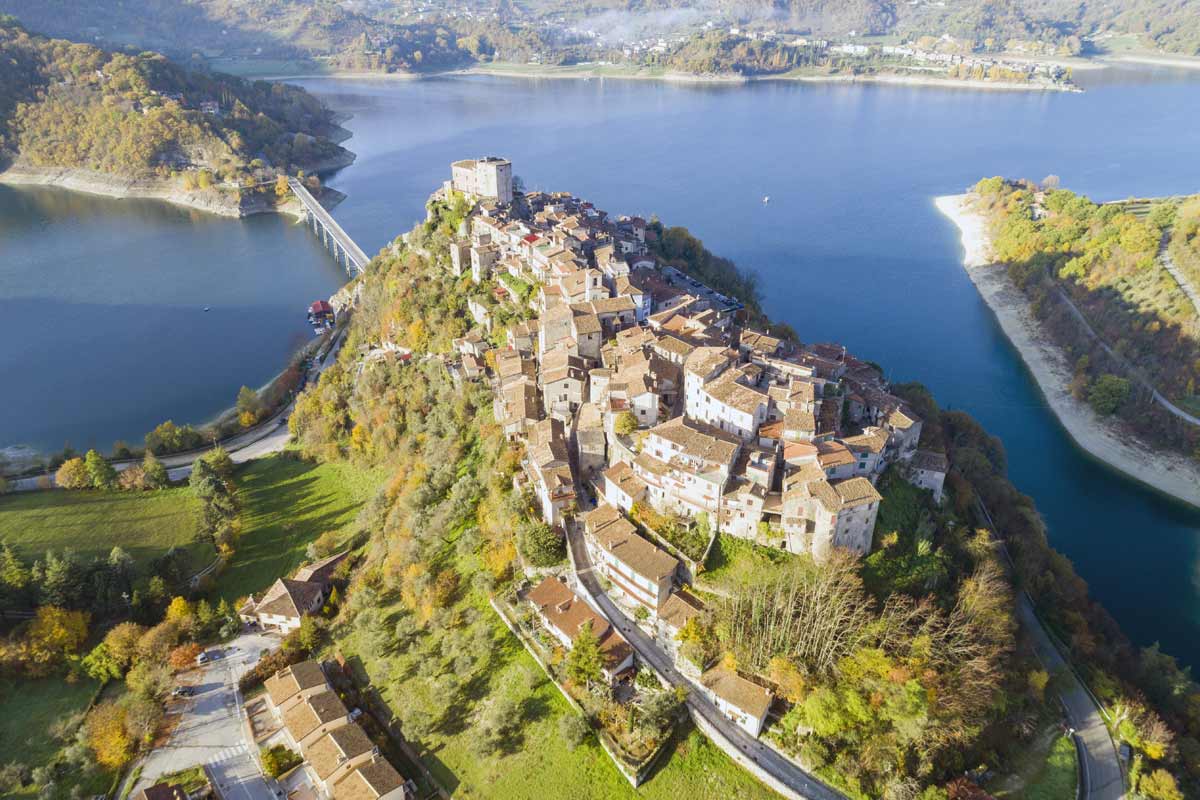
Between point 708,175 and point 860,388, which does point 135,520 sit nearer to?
point 860,388

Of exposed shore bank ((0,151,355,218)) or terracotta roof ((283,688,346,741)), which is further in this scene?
exposed shore bank ((0,151,355,218))

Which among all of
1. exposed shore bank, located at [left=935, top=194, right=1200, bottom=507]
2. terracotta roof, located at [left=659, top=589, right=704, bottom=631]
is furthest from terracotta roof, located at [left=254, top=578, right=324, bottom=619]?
exposed shore bank, located at [left=935, top=194, right=1200, bottom=507]

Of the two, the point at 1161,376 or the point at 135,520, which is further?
the point at 1161,376

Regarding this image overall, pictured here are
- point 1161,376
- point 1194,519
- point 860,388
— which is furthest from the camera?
point 1161,376

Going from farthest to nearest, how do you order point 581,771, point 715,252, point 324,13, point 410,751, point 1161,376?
point 324,13 → point 715,252 → point 1161,376 → point 410,751 → point 581,771

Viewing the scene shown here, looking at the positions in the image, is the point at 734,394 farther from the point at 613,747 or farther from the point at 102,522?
the point at 102,522

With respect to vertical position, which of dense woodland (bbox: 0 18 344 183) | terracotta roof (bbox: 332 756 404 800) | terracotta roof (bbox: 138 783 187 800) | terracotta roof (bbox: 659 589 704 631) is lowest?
terracotta roof (bbox: 138 783 187 800)

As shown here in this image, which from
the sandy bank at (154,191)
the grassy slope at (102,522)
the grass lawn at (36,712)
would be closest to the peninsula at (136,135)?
the sandy bank at (154,191)

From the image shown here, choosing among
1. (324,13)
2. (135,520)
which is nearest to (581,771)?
(135,520)

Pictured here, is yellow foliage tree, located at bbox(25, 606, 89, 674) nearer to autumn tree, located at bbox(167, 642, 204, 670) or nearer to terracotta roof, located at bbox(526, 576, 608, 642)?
autumn tree, located at bbox(167, 642, 204, 670)
